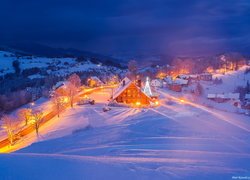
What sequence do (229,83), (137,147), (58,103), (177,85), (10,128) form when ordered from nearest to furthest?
(137,147) < (10,128) < (58,103) < (177,85) < (229,83)

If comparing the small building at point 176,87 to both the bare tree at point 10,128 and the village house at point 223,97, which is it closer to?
the village house at point 223,97

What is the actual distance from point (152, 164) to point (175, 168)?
1191 mm

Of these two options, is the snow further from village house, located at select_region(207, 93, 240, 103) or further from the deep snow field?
the deep snow field

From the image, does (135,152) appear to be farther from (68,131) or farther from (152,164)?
(68,131)

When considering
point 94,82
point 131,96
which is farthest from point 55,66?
point 131,96

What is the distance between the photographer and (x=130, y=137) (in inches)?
1017

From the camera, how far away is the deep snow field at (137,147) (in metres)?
13.2

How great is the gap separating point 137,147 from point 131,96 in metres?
26.8

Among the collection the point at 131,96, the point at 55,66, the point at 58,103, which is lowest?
the point at 58,103

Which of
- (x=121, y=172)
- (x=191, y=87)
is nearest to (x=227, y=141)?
(x=121, y=172)

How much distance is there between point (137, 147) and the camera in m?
21.3

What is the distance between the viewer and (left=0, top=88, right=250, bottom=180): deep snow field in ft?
43.5

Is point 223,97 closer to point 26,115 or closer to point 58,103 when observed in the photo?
point 58,103

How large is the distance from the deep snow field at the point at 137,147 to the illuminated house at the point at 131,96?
10.1 feet
